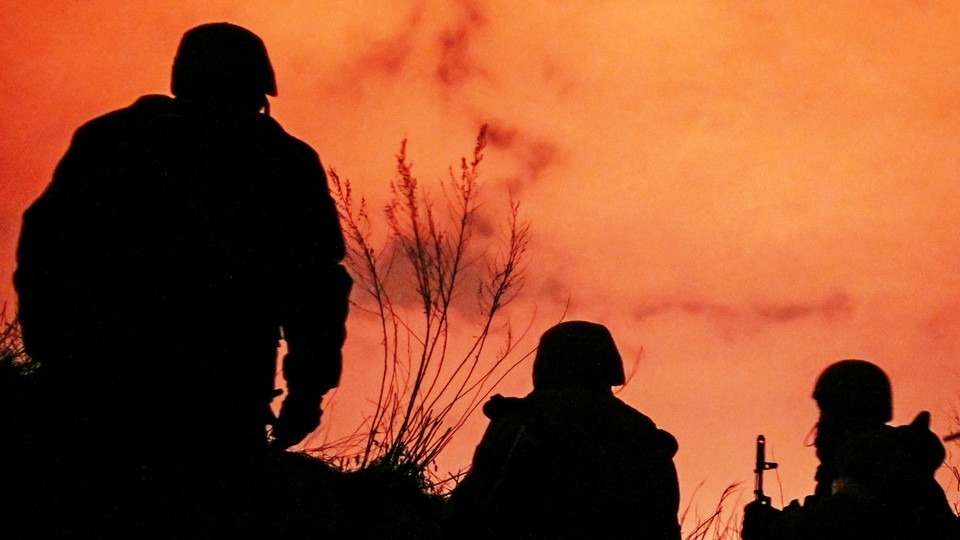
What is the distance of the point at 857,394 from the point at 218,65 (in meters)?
3.61

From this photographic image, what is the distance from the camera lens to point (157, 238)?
2312 millimetres

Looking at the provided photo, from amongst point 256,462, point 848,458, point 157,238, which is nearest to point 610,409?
point 848,458

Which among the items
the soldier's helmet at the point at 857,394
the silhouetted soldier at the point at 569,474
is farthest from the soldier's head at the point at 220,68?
the soldier's helmet at the point at 857,394

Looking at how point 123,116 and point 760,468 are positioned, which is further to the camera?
point 760,468

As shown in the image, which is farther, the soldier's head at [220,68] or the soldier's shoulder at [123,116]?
the soldier's head at [220,68]

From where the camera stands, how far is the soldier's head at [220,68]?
2.58 m

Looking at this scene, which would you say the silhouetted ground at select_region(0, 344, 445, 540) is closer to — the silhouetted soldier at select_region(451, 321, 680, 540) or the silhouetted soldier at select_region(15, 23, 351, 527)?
the silhouetted soldier at select_region(451, 321, 680, 540)

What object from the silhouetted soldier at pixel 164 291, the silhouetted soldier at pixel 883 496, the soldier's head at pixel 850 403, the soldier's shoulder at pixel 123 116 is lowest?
the silhouetted soldier at pixel 164 291

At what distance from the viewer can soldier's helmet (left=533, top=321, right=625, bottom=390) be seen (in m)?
3.92

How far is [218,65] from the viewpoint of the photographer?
8.46 feet

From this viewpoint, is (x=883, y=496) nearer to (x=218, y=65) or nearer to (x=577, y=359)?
(x=577, y=359)

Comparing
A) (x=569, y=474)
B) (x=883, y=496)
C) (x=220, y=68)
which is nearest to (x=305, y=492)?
(x=569, y=474)

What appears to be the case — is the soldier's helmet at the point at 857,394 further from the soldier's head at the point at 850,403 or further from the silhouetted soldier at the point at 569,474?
the silhouetted soldier at the point at 569,474

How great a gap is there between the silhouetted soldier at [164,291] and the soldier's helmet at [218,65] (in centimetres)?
9
